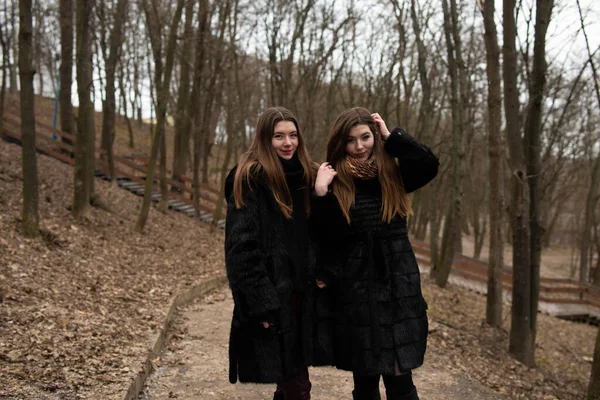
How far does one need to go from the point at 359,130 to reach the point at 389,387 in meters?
1.53

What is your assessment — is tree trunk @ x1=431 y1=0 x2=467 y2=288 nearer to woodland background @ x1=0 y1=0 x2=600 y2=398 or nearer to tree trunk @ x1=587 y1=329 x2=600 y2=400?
woodland background @ x1=0 y1=0 x2=600 y2=398

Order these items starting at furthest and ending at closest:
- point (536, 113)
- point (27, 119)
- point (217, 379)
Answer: point (27, 119), point (536, 113), point (217, 379)

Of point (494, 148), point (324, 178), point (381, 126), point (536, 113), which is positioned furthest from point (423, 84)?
point (324, 178)

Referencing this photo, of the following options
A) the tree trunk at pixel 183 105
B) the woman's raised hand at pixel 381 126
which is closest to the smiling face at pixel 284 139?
the woman's raised hand at pixel 381 126

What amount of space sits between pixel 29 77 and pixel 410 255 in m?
7.37

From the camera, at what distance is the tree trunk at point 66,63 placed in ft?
45.5

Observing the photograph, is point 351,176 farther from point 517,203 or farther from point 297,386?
point 517,203

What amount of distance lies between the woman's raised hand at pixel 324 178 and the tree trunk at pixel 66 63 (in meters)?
12.7

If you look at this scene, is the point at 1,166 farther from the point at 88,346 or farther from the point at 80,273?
the point at 88,346

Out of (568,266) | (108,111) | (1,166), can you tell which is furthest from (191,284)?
(568,266)

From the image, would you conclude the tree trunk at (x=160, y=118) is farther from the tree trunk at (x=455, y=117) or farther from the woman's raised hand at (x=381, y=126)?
the woman's raised hand at (x=381, y=126)

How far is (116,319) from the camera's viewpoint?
6191 millimetres

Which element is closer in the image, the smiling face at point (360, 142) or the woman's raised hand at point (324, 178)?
the woman's raised hand at point (324, 178)

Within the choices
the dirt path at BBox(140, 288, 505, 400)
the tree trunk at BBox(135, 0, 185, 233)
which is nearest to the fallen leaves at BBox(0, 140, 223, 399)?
the dirt path at BBox(140, 288, 505, 400)
